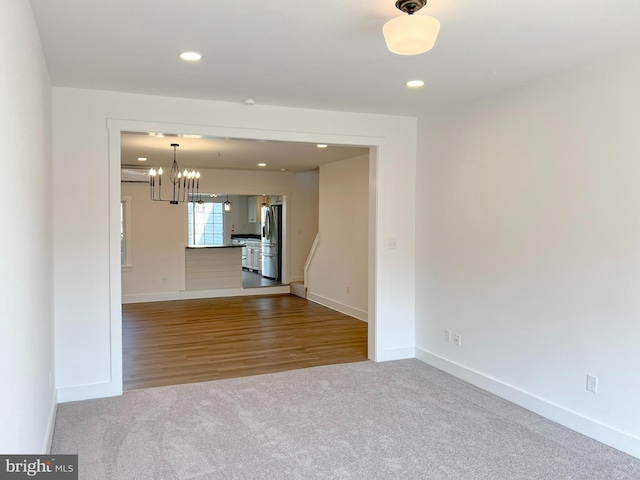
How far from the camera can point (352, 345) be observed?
18.4ft

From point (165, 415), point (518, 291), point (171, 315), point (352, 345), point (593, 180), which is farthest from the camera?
point (171, 315)

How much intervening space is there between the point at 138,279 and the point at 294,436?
641cm

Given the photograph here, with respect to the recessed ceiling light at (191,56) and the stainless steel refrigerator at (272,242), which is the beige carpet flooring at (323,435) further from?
the stainless steel refrigerator at (272,242)

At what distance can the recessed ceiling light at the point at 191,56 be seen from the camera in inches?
119

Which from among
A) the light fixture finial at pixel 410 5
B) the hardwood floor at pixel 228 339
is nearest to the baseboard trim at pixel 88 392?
the hardwood floor at pixel 228 339

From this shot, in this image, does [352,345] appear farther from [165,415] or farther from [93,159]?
[93,159]

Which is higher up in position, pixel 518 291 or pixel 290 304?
pixel 518 291

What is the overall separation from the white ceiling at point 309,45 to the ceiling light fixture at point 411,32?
0.30 m

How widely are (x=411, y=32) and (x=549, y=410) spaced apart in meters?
2.95

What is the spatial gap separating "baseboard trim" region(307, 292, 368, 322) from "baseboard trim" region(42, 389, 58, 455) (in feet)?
14.4

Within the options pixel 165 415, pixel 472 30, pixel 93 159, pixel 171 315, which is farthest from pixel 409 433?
pixel 171 315

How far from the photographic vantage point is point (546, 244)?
139 inches

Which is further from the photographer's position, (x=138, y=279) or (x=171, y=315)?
(x=138, y=279)

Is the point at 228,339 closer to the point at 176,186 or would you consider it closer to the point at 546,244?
the point at 546,244
